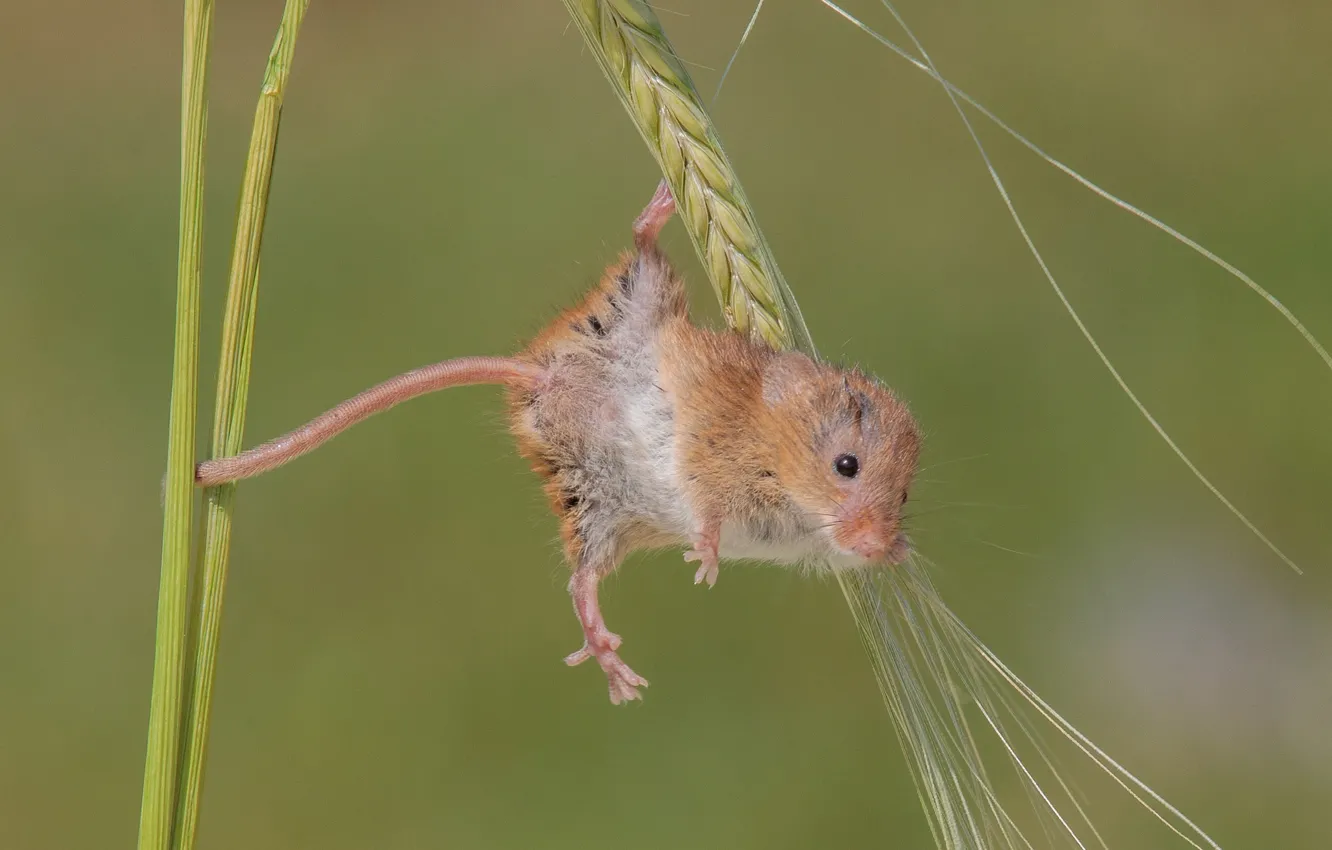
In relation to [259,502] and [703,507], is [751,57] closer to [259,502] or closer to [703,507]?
[259,502]

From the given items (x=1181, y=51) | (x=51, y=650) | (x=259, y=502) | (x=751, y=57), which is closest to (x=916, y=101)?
(x=751, y=57)

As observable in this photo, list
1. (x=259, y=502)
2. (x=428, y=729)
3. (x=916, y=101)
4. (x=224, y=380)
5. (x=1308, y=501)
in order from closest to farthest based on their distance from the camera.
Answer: (x=224, y=380) → (x=428, y=729) → (x=259, y=502) → (x=1308, y=501) → (x=916, y=101)

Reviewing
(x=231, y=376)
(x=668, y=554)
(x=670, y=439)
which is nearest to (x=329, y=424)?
(x=231, y=376)

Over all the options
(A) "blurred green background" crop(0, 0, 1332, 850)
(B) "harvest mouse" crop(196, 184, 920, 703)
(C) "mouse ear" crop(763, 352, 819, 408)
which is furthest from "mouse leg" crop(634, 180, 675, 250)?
(A) "blurred green background" crop(0, 0, 1332, 850)

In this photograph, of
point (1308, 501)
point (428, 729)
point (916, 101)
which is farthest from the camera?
point (916, 101)

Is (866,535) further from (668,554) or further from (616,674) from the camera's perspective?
(668,554)

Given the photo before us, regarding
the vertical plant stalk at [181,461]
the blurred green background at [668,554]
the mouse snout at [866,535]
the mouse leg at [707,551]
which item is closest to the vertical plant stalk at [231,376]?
the vertical plant stalk at [181,461]
